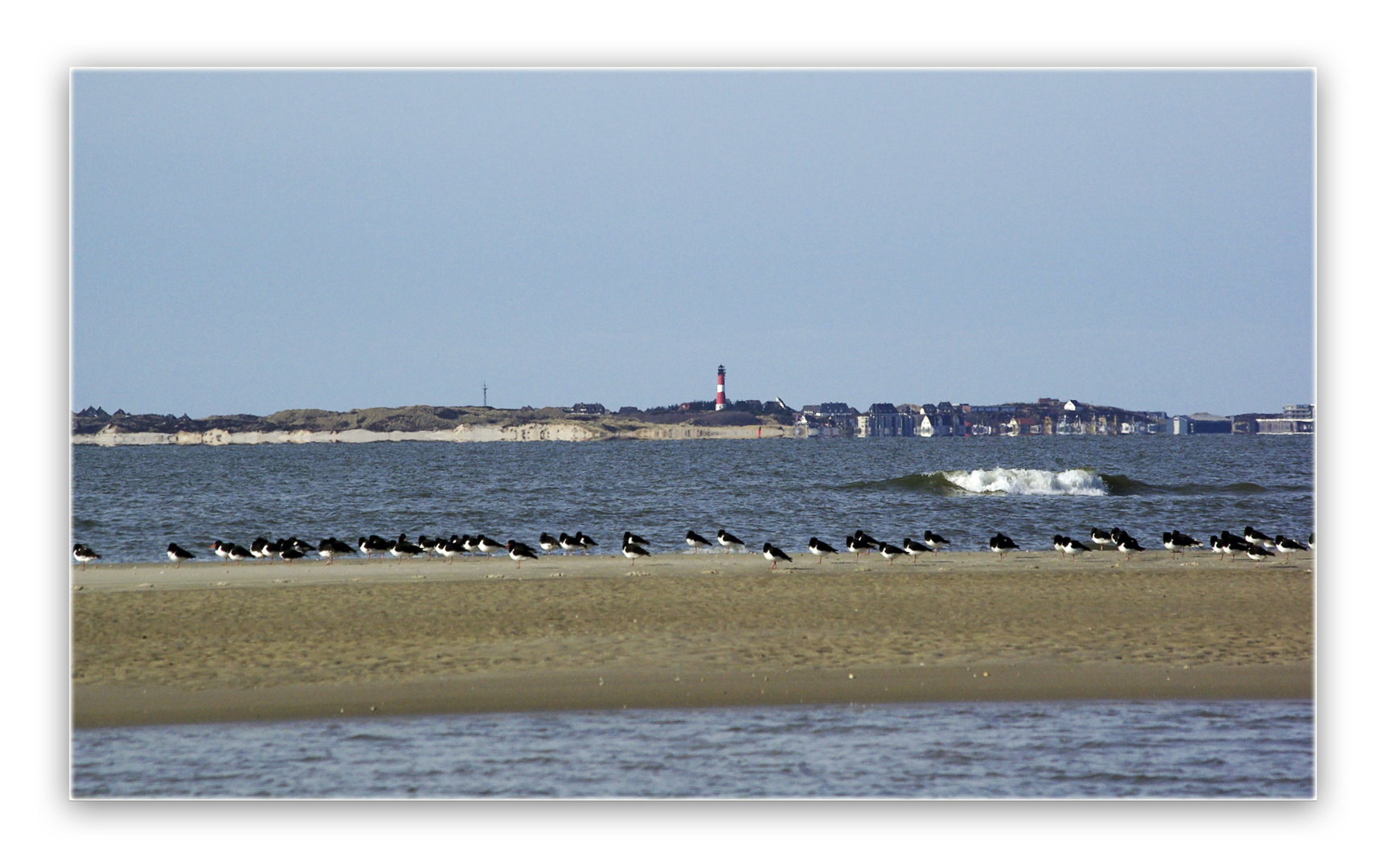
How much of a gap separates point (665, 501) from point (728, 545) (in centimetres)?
1930

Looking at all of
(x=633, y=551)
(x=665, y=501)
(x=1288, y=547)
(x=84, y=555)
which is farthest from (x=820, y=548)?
(x=665, y=501)

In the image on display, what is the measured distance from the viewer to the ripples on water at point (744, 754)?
9.64 m

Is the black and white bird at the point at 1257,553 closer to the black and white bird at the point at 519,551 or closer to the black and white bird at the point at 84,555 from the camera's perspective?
the black and white bird at the point at 519,551

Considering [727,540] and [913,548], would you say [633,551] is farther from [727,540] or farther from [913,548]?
[913,548]

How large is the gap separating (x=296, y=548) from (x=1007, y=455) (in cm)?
8835

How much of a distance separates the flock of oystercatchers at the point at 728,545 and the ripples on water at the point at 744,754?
1169 cm

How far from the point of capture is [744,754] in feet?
33.7

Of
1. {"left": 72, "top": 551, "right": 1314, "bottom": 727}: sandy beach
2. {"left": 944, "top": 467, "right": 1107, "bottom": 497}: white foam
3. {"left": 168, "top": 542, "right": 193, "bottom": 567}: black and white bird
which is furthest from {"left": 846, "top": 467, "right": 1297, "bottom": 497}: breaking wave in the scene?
{"left": 168, "top": 542, "right": 193, "bottom": 567}: black and white bird

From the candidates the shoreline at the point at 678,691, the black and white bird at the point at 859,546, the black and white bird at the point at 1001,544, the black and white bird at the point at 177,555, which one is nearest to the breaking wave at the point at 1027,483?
the black and white bird at the point at 1001,544

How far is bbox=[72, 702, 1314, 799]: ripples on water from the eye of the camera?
9.64 m

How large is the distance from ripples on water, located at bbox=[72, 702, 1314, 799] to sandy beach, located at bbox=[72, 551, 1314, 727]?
1.69 feet

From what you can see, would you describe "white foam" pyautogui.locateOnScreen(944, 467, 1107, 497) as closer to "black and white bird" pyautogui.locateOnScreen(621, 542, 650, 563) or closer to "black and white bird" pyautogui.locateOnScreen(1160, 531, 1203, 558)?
"black and white bird" pyautogui.locateOnScreen(1160, 531, 1203, 558)

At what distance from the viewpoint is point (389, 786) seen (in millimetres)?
9648
